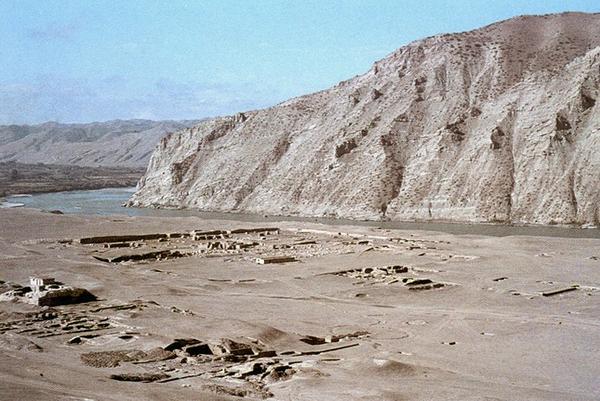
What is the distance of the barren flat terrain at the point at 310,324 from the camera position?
1206cm

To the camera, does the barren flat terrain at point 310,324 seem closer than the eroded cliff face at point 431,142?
Yes

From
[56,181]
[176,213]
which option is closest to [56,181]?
[56,181]

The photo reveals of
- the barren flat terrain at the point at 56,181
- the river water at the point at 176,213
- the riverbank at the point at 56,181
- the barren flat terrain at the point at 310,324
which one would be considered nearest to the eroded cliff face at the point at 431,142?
the river water at the point at 176,213

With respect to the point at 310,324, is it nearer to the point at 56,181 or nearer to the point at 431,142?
the point at 431,142

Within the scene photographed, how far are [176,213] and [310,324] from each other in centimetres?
5078

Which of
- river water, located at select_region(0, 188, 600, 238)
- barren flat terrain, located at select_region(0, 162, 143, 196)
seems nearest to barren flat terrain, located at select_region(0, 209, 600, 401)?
river water, located at select_region(0, 188, 600, 238)

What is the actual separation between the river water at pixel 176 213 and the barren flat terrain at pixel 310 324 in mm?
7340

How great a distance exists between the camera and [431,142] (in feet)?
187

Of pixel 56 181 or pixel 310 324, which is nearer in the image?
pixel 310 324

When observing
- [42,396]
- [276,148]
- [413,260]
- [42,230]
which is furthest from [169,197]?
[42,396]

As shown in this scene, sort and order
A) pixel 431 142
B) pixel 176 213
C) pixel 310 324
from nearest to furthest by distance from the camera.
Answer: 1. pixel 310 324
2. pixel 431 142
3. pixel 176 213

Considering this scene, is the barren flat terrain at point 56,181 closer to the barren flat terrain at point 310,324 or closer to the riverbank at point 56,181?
the riverbank at point 56,181

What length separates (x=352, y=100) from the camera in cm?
6944

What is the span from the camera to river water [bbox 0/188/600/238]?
43156 millimetres
